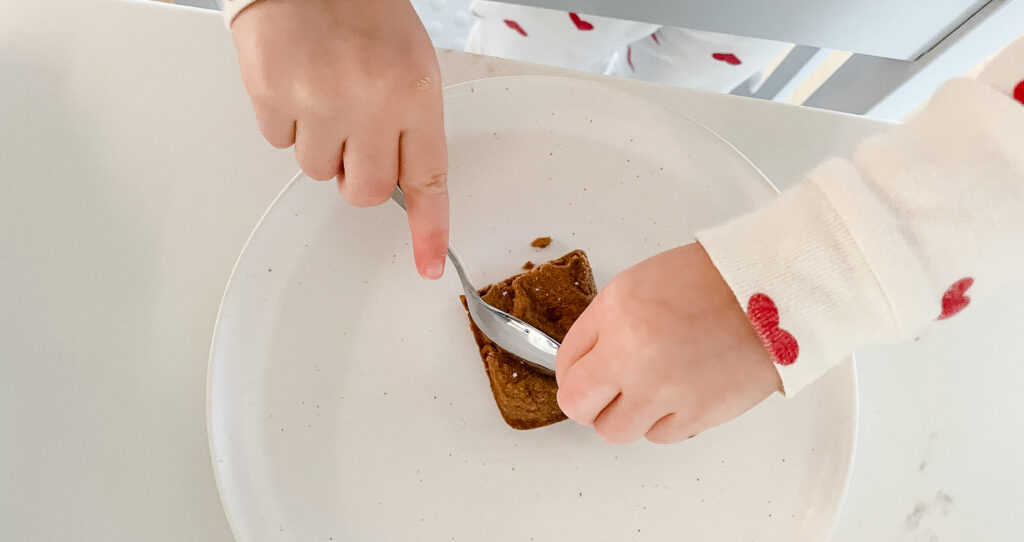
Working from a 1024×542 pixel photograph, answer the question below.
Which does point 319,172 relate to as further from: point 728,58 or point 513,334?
point 728,58

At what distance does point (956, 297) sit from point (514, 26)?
633mm

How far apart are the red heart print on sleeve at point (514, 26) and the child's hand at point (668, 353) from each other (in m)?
0.49

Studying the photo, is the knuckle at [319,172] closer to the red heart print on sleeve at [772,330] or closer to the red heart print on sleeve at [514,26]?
the red heart print on sleeve at [772,330]

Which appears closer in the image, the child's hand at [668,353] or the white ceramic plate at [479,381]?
the child's hand at [668,353]

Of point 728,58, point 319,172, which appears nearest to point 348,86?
point 319,172

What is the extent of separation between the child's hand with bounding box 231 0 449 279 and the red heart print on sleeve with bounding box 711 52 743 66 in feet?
1.70

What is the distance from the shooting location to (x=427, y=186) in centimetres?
52

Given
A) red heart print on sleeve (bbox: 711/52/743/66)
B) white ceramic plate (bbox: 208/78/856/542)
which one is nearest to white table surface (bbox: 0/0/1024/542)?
white ceramic plate (bbox: 208/78/856/542)

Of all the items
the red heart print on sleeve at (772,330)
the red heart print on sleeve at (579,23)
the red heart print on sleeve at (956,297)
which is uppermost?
the red heart print on sleeve at (956,297)

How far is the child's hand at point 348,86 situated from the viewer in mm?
452

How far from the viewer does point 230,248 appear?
665 mm

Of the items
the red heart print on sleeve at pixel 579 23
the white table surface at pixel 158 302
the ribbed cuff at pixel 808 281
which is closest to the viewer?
the ribbed cuff at pixel 808 281

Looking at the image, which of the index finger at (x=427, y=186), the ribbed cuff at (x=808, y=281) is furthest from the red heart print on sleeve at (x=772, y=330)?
the index finger at (x=427, y=186)

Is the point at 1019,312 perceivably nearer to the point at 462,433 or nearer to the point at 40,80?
the point at 462,433
